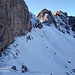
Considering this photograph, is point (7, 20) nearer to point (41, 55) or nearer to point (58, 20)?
point (41, 55)

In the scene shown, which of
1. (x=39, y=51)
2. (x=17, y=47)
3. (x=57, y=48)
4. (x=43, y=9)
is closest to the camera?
(x=17, y=47)

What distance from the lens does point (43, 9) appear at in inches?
3135

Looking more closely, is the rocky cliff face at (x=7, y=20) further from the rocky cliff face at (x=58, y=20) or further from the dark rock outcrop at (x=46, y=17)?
the rocky cliff face at (x=58, y=20)

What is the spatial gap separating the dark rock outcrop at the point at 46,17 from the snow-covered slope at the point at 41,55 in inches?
505

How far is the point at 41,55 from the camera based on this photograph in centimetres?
3962

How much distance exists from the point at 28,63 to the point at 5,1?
9.82m

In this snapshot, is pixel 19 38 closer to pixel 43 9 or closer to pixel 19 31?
pixel 19 31

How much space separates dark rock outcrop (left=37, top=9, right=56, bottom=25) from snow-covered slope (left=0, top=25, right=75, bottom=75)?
12839 mm

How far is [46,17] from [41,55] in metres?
34.5

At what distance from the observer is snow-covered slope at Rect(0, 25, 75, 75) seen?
1087 inches

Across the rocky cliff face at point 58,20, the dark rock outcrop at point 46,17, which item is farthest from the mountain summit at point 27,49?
the rocky cliff face at point 58,20

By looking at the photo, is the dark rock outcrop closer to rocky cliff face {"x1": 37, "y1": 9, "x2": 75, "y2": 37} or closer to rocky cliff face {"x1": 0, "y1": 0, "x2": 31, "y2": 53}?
rocky cliff face {"x1": 37, "y1": 9, "x2": 75, "y2": 37}

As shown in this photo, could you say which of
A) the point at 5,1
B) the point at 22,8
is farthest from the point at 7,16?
the point at 22,8

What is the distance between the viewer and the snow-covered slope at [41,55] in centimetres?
2760
